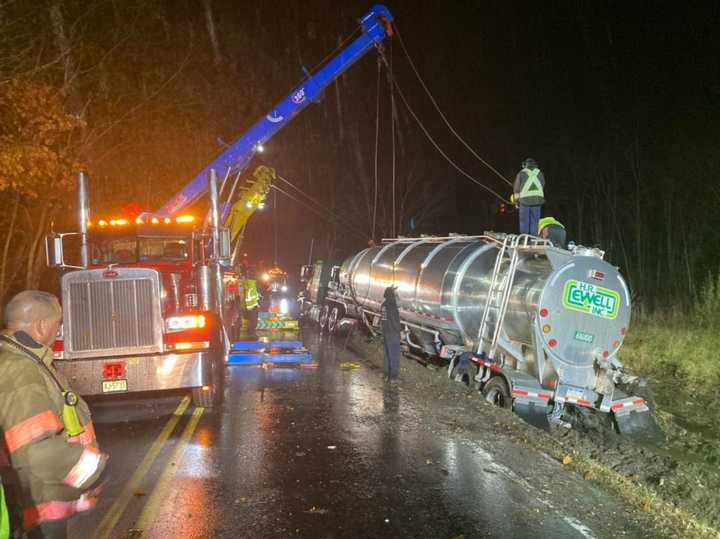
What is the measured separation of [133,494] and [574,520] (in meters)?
4.09

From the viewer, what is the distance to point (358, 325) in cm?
1978

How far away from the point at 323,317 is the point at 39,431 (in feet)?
62.1

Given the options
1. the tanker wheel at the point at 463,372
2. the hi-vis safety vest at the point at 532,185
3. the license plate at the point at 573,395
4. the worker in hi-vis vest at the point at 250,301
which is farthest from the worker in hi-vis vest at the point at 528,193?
the worker in hi-vis vest at the point at 250,301

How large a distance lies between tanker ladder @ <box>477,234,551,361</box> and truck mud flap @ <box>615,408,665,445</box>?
2.18 metres

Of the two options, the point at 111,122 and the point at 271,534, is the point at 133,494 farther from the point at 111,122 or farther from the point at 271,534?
the point at 111,122

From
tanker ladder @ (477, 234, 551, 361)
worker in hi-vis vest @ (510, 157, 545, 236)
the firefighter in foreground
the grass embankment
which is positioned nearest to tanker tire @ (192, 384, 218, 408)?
tanker ladder @ (477, 234, 551, 361)

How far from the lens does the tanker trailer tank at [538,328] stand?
9.05 metres

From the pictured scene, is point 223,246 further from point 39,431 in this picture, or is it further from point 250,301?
point 250,301

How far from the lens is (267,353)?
43.2 feet

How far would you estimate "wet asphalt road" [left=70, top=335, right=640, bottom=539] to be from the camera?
5.05 meters

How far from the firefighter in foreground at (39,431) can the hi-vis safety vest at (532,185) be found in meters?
9.96

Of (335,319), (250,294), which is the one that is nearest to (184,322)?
(250,294)

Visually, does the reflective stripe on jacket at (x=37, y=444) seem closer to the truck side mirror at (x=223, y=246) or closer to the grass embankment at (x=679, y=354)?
the truck side mirror at (x=223, y=246)

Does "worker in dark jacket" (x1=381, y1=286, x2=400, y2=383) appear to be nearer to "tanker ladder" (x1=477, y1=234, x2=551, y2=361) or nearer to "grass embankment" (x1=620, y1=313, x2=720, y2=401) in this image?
"tanker ladder" (x1=477, y1=234, x2=551, y2=361)
